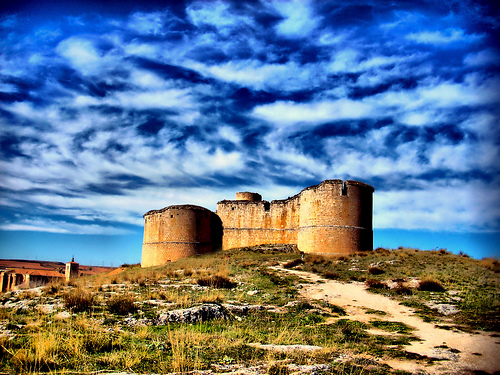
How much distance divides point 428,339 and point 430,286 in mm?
6171

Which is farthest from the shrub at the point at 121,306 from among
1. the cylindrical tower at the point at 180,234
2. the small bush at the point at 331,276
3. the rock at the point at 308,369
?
the cylindrical tower at the point at 180,234

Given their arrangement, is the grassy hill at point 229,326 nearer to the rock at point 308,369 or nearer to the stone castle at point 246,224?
the rock at point 308,369

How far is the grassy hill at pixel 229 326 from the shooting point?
4867mm

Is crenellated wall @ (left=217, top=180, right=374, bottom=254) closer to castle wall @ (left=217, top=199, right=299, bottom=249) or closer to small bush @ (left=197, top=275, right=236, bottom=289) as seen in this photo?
castle wall @ (left=217, top=199, right=299, bottom=249)

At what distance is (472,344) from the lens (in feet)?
21.5

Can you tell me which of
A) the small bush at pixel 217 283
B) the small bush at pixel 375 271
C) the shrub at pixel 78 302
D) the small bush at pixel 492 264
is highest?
the small bush at pixel 492 264

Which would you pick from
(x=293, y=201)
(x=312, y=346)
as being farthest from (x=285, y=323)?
(x=293, y=201)

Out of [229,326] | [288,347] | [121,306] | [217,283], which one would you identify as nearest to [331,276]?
[217,283]

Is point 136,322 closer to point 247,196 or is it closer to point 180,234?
point 180,234

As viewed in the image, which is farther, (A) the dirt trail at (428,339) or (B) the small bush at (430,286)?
(B) the small bush at (430,286)

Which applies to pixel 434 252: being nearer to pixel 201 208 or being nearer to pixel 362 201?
pixel 362 201

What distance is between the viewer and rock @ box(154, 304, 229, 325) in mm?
7574

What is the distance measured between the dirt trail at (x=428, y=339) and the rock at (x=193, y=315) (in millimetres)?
3426

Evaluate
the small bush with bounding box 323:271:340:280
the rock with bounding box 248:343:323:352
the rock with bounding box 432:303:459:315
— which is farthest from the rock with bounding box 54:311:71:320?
the small bush with bounding box 323:271:340:280
